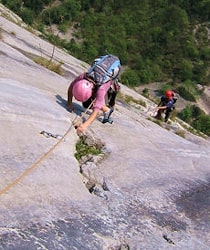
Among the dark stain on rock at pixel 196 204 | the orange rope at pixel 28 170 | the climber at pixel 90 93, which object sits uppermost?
the climber at pixel 90 93

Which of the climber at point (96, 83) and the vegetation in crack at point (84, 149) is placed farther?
the climber at point (96, 83)

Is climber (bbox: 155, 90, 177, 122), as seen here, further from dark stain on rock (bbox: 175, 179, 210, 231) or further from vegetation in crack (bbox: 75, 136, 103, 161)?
dark stain on rock (bbox: 175, 179, 210, 231)

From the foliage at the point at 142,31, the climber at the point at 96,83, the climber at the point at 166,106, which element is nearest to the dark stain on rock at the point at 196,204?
the climber at the point at 96,83

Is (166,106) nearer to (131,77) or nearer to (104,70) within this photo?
(104,70)

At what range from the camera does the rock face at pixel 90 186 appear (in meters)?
5.71

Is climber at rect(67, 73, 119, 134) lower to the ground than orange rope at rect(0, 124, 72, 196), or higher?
higher

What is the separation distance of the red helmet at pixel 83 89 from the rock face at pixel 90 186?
43cm

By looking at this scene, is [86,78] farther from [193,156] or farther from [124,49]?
[124,49]

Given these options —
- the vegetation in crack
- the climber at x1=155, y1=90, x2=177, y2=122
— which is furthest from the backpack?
the climber at x1=155, y1=90, x2=177, y2=122

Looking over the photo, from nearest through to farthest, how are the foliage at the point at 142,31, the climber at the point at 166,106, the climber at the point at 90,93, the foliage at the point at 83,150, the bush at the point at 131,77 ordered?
1. the foliage at the point at 83,150
2. the climber at the point at 90,93
3. the climber at the point at 166,106
4. the bush at the point at 131,77
5. the foliage at the point at 142,31

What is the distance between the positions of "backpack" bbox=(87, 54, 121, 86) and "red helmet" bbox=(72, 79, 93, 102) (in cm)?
15

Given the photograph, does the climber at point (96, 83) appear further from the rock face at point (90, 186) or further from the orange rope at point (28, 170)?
the orange rope at point (28, 170)

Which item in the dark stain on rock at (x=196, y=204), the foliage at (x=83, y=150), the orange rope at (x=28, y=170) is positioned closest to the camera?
the orange rope at (x=28, y=170)

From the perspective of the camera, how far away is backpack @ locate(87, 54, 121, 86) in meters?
9.48
